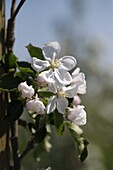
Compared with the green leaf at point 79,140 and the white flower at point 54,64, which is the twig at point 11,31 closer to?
the white flower at point 54,64

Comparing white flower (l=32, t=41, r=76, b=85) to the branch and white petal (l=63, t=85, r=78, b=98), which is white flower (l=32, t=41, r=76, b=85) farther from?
the branch

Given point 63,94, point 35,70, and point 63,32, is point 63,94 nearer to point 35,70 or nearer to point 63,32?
point 35,70

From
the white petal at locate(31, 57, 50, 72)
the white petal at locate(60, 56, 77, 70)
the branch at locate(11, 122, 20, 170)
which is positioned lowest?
the branch at locate(11, 122, 20, 170)

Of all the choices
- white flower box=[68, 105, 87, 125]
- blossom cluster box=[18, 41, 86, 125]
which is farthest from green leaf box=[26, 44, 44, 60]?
white flower box=[68, 105, 87, 125]

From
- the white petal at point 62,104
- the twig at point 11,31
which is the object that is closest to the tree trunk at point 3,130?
the twig at point 11,31

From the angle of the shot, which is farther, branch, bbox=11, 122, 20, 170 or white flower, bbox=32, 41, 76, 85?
branch, bbox=11, 122, 20, 170

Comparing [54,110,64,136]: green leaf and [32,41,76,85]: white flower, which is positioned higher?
[32,41,76,85]: white flower
